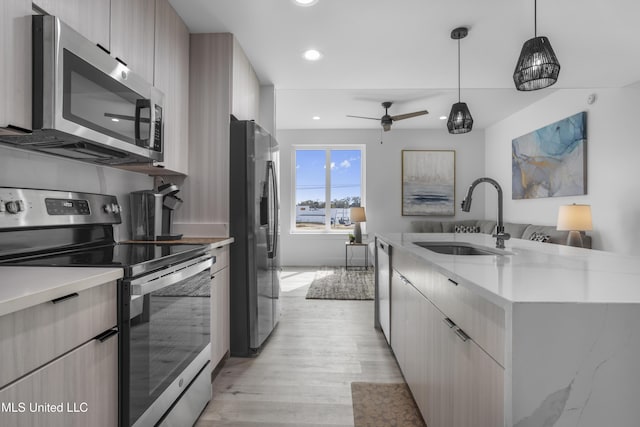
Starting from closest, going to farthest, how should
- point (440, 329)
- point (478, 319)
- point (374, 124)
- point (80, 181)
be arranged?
point (478, 319) → point (440, 329) → point (80, 181) → point (374, 124)

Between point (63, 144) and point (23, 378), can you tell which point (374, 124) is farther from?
point (23, 378)

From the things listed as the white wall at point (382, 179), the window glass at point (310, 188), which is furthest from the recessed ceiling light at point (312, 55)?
the window glass at point (310, 188)

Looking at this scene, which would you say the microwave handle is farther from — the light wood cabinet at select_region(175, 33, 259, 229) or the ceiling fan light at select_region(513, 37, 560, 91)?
the ceiling fan light at select_region(513, 37, 560, 91)

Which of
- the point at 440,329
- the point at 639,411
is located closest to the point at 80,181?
the point at 440,329

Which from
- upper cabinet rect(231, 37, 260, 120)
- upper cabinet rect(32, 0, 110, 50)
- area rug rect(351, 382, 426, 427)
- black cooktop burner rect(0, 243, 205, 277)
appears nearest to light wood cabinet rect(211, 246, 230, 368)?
black cooktop burner rect(0, 243, 205, 277)

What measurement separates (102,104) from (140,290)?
885 mm

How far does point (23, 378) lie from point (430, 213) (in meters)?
6.33

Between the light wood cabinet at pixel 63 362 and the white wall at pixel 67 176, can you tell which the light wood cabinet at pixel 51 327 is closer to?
the light wood cabinet at pixel 63 362

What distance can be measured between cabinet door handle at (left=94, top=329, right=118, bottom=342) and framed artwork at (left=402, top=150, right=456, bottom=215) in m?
5.82

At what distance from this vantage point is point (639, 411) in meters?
0.76

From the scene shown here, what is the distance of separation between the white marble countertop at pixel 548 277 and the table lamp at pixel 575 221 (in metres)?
2.35

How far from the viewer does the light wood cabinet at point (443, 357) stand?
93 centimetres

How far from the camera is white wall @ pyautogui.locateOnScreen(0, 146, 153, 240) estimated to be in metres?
1.38

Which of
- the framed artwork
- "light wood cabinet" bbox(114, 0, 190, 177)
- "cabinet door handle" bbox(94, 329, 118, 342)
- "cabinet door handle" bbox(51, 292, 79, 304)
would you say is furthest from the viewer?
Result: the framed artwork
